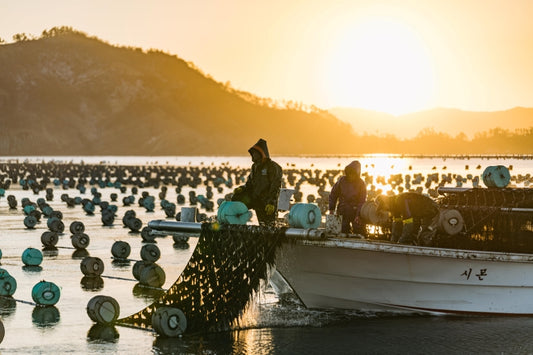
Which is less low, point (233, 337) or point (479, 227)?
point (479, 227)

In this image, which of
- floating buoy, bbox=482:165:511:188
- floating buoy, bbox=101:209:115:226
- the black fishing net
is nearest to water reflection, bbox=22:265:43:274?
the black fishing net

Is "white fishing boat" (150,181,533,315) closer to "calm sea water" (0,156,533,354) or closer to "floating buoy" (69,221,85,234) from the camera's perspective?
"calm sea water" (0,156,533,354)

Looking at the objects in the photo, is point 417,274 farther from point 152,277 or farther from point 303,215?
point 152,277

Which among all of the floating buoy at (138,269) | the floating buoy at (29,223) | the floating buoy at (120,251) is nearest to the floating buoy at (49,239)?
the floating buoy at (120,251)

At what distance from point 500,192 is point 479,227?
4.12 feet

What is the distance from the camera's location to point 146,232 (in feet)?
109

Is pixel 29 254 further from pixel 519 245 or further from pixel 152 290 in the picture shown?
pixel 519 245

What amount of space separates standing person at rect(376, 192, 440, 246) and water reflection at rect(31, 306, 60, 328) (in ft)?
24.1

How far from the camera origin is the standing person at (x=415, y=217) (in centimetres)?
1855

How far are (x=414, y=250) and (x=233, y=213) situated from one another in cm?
365

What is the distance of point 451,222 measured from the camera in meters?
18.7

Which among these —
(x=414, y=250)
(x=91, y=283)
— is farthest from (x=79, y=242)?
(x=414, y=250)

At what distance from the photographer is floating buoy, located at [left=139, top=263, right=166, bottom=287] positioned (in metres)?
22.3

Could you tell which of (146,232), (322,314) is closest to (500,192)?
(322,314)
